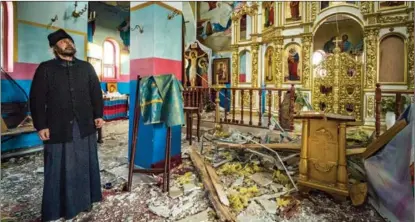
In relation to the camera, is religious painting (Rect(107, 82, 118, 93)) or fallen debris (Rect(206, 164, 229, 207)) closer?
fallen debris (Rect(206, 164, 229, 207))

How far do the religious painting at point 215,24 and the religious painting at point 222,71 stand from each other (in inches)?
28.0

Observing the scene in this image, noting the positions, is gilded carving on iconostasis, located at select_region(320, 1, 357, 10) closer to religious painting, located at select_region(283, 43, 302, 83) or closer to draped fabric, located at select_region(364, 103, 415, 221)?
religious painting, located at select_region(283, 43, 302, 83)

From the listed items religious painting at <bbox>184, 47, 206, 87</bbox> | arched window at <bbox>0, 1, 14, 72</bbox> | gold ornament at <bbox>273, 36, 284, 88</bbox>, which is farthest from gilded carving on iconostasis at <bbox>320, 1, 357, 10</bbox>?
arched window at <bbox>0, 1, 14, 72</bbox>

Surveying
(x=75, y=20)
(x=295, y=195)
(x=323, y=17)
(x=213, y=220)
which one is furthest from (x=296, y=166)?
(x=323, y=17)

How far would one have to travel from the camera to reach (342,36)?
8.71 m

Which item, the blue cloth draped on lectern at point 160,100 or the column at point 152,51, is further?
the column at point 152,51

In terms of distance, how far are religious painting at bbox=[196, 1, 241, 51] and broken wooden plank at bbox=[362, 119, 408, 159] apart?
31.7 feet

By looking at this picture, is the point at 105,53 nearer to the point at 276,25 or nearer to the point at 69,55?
the point at 276,25

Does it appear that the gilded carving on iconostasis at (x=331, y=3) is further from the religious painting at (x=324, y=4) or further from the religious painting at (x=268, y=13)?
the religious painting at (x=268, y=13)

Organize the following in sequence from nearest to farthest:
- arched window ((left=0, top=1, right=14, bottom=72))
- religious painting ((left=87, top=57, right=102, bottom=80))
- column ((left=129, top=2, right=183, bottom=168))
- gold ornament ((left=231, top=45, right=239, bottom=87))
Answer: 1. column ((left=129, top=2, right=183, bottom=168))
2. arched window ((left=0, top=1, right=14, bottom=72))
3. religious painting ((left=87, top=57, right=102, bottom=80))
4. gold ornament ((left=231, top=45, right=239, bottom=87))

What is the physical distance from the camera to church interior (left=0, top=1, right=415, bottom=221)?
7.73 feet

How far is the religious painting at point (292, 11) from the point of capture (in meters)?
8.55

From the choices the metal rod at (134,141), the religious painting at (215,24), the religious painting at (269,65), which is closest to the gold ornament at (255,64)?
the religious painting at (269,65)

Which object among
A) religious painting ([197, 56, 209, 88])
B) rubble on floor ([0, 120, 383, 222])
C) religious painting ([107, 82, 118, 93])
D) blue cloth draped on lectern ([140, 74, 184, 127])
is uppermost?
religious painting ([197, 56, 209, 88])
